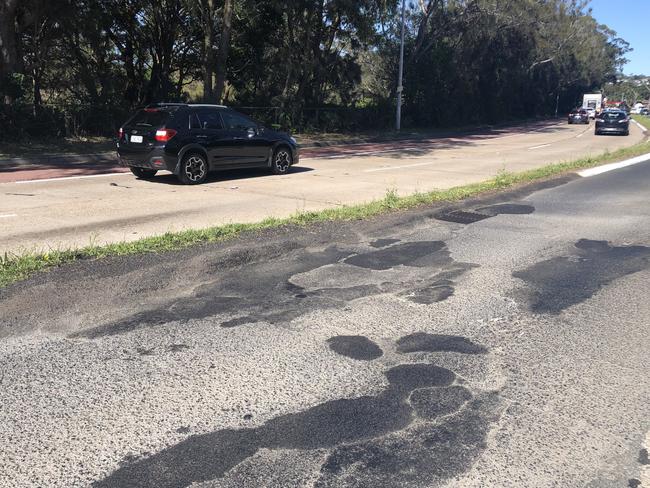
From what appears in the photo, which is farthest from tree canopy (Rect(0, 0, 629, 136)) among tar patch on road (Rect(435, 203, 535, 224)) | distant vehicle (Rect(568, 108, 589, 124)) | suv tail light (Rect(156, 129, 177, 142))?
tar patch on road (Rect(435, 203, 535, 224))

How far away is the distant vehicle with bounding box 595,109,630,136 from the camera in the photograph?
40.2m

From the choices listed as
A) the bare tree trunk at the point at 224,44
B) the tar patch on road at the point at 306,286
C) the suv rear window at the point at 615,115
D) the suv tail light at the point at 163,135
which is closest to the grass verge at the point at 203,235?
the tar patch on road at the point at 306,286

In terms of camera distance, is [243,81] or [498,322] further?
[243,81]

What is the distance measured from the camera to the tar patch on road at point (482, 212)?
953 cm

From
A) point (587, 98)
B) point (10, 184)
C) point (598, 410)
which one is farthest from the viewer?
point (587, 98)

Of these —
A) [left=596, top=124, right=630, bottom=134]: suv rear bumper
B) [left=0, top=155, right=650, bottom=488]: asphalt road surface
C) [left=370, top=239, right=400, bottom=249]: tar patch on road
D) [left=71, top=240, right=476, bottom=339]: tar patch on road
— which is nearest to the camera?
[left=0, top=155, right=650, bottom=488]: asphalt road surface

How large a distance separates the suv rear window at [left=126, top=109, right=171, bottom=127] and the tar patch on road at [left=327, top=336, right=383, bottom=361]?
9.17 metres

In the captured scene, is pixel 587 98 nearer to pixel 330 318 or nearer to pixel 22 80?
pixel 22 80

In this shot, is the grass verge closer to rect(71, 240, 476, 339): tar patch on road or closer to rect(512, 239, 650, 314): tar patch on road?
rect(71, 240, 476, 339): tar patch on road

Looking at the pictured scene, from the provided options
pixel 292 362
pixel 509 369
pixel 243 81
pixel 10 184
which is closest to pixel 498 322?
pixel 509 369

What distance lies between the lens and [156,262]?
6.52 metres

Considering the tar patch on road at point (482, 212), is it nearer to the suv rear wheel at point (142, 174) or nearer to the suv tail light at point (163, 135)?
the suv tail light at point (163, 135)

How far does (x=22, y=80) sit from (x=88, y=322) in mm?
17634

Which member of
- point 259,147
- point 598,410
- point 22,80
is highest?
point 22,80
